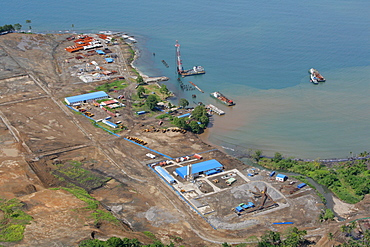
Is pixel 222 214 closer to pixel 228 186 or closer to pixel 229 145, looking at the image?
pixel 228 186

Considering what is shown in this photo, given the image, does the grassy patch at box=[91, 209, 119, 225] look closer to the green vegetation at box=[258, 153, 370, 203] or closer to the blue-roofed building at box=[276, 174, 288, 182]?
the blue-roofed building at box=[276, 174, 288, 182]

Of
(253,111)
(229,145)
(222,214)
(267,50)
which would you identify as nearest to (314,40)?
(267,50)

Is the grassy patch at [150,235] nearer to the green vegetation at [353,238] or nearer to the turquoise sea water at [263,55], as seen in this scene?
the green vegetation at [353,238]

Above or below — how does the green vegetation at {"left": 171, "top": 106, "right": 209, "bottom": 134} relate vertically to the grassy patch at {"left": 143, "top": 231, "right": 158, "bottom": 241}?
above

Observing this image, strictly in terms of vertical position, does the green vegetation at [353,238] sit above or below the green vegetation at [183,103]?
below

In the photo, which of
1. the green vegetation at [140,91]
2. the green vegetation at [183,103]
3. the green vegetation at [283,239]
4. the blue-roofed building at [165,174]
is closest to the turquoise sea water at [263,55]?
the green vegetation at [183,103]

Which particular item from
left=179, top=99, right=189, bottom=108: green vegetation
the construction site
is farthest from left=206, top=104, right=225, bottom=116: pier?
the construction site

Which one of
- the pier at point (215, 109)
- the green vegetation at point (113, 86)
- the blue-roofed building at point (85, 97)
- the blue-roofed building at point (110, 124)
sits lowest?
the blue-roofed building at point (110, 124)

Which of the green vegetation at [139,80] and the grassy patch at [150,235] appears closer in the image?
the grassy patch at [150,235]
